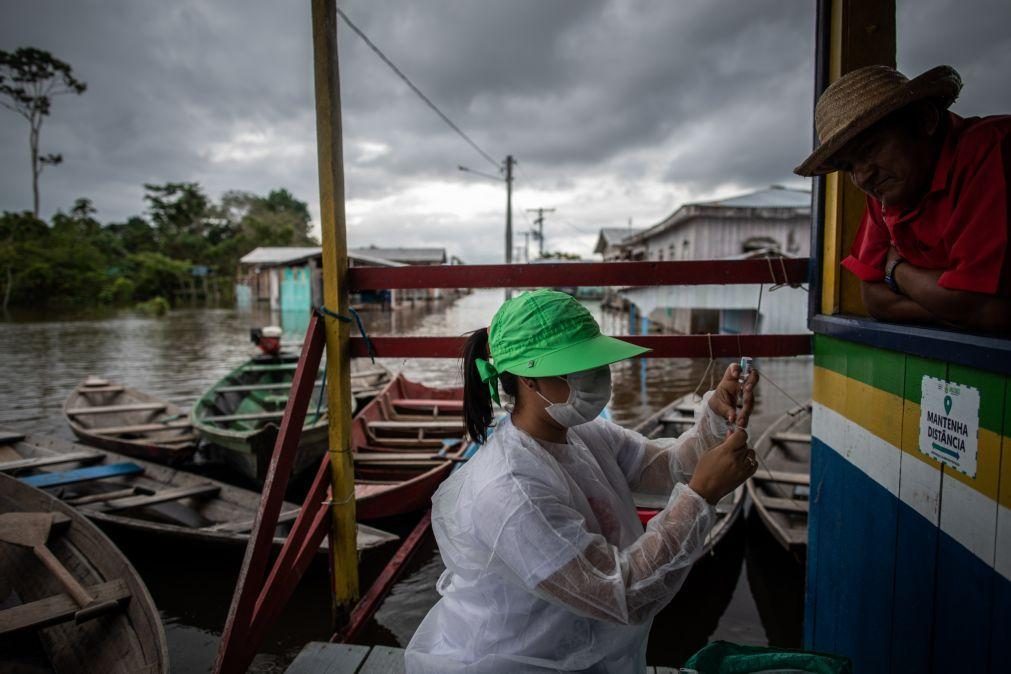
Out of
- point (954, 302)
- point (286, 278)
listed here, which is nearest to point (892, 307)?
point (954, 302)

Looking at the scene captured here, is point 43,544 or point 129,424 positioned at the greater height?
point 43,544

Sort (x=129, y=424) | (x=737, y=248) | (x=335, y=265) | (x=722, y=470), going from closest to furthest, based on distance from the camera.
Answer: (x=722, y=470), (x=335, y=265), (x=129, y=424), (x=737, y=248)

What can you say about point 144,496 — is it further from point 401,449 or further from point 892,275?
point 892,275

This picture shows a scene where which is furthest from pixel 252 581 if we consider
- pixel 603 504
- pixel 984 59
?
pixel 984 59

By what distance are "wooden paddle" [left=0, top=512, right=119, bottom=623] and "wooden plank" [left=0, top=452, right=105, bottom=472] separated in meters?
3.18

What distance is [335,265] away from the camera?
113 inches

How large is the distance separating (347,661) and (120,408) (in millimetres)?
8638

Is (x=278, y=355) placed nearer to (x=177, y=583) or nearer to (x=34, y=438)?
(x=34, y=438)

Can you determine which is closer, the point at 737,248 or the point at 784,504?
the point at 784,504

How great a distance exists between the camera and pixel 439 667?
153cm

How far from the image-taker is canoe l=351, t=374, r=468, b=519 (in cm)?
562

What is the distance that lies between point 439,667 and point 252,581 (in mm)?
1470

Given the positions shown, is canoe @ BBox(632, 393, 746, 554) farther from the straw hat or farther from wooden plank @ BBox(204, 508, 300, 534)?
the straw hat

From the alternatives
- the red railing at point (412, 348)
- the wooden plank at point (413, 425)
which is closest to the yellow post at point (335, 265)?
the red railing at point (412, 348)
